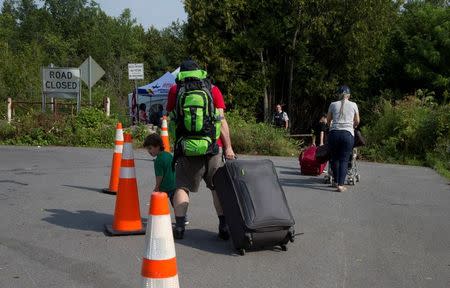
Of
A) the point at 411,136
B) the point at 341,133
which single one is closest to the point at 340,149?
the point at 341,133

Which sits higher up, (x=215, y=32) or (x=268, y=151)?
(x=215, y=32)

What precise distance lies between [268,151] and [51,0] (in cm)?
8416

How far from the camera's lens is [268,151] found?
17984 mm

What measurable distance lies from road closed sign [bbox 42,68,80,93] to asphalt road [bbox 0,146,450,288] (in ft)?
33.7

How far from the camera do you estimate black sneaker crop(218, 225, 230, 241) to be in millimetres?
6250

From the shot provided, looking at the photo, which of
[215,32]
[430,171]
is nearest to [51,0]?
[215,32]

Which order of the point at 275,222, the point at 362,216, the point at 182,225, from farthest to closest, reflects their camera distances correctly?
the point at 362,216 < the point at 182,225 < the point at 275,222

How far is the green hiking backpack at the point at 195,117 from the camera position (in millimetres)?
5809

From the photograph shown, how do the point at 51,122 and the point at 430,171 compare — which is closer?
the point at 430,171

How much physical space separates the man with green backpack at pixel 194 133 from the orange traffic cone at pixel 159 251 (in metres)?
2.35

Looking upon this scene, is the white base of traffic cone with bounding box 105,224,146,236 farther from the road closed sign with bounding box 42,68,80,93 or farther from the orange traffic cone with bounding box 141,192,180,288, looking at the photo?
the road closed sign with bounding box 42,68,80,93

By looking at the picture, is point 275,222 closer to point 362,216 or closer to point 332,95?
point 362,216

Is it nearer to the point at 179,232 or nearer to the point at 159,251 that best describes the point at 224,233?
the point at 179,232

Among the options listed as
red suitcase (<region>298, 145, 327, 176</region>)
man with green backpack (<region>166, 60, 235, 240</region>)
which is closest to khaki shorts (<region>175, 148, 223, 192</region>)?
man with green backpack (<region>166, 60, 235, 240</region>)
